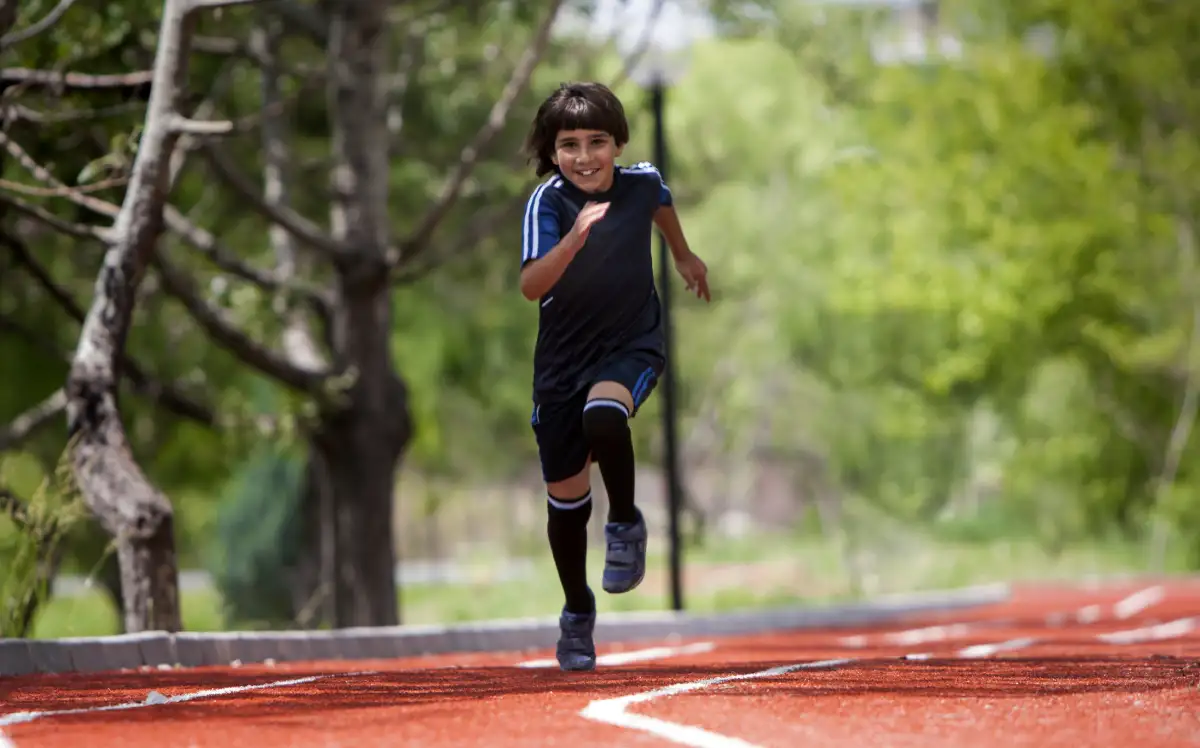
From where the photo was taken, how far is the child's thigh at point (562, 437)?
23.4 feet

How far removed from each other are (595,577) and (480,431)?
7263 mm

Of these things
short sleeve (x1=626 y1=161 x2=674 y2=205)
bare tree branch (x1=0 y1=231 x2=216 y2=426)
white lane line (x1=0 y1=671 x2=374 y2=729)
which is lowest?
white lane line (x1=0 y1=671 x2=374 y2=729)

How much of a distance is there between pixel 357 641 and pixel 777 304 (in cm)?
3091

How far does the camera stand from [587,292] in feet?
23.2

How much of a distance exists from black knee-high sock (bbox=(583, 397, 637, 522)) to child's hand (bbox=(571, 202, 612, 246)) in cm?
58

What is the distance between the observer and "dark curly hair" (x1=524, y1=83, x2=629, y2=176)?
7117mm

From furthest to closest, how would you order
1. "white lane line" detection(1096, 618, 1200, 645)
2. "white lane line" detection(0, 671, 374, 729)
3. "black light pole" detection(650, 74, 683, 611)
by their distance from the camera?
"black light pole" detection(650, 74, 683, 611), "white lane line" detection(1096, 618, 1200, 645), "white lane line" detection(0, 671, 374, 729)

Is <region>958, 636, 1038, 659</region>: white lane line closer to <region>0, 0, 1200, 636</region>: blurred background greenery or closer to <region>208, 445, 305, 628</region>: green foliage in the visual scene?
<region>0, 0, 1200, 636</region>: blurred background greenery

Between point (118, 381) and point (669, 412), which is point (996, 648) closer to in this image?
point (118, 381)

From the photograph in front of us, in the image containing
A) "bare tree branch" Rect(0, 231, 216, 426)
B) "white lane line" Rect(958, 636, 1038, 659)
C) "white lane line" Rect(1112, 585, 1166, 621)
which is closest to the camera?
"white lane line" Rect(958, 636, 1038, 659)

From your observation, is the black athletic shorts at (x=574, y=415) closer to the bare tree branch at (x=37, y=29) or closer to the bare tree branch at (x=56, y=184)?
the bare tree branch at (x=56, y=184)

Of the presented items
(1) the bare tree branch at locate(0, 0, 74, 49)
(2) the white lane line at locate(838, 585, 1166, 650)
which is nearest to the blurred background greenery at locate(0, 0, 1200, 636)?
(1) the bare tree branch at locate(0, 0, 74, 49)

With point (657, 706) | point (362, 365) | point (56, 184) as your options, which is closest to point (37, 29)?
point (56, 184)

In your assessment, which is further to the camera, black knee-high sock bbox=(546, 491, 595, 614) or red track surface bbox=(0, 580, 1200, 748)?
black knee-high sock bbox=(546, 491, 595, 614)
